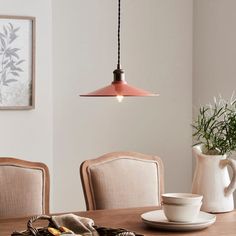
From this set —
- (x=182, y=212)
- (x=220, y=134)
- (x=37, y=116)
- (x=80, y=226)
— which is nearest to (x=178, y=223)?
(x=182, y=212)

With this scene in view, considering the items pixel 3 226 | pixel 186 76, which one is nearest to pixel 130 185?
pixel 3 226

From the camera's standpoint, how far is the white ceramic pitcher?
8.80ft

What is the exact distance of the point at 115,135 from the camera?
4.48 m

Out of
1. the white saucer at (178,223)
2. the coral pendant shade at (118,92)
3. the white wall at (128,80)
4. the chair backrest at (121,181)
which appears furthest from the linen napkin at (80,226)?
the white wall at (128,80)

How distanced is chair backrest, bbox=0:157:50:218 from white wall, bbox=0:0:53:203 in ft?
3.64

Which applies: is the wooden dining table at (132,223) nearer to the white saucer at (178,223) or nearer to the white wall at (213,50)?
the white saucer at (178,223)

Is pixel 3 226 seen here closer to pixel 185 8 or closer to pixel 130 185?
pixel 130 185

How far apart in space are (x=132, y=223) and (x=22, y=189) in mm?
643

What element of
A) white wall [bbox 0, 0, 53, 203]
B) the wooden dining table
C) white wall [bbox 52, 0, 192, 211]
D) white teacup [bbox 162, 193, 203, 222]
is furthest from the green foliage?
white wall [bbox 52, 0, 192, 211]

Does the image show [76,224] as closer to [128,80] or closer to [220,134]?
[220,134]

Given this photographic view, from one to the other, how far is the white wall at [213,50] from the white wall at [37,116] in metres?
1.15

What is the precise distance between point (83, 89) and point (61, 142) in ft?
1.33

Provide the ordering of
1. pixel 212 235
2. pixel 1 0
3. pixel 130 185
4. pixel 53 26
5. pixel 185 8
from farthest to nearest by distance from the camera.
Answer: pixel 185 8
pixel 53 26
pixel 1 0
pixel 130 185
pixel 212 235

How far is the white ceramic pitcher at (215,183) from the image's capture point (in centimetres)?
268
